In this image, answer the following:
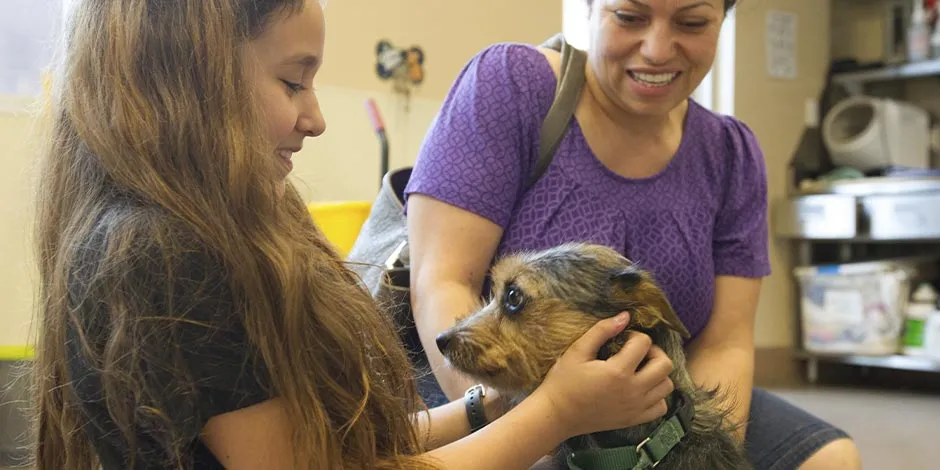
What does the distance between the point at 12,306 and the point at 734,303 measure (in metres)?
2.69

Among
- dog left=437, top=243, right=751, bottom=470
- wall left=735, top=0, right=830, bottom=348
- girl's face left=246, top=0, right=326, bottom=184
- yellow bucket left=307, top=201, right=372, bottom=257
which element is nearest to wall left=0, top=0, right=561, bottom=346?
yellow bucket left=307, top=201, right=372, bottom=257

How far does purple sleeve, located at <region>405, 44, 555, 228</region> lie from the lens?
174cm

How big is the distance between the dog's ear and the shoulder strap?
1.62ft

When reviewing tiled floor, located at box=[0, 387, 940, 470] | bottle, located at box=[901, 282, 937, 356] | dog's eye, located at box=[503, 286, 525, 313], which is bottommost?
tiled floor, located at box=[0, 387, 940, 470]

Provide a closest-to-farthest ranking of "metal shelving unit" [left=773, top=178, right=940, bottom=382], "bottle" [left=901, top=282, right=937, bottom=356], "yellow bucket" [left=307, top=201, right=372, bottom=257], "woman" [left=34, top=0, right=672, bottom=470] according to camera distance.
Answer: "woman" [left=34, top=0, right=672, bottom=470]
"yellow bucket" [left=307, top=201, right=372, bottom=257]
"metal shelving unit" [left=773, top=178, right=940, bottom=382]
"bottle" [left=901, top=282, right=937, bottom=356]

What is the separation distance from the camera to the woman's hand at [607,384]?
1247mm

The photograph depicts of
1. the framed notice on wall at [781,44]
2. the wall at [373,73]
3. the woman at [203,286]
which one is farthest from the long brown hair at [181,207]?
the framed notice on wall at [781,44]

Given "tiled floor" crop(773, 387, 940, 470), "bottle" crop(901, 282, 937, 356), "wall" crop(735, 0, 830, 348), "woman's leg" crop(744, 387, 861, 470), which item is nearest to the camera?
"woman's leg" crop(744, 387, 861, 470)

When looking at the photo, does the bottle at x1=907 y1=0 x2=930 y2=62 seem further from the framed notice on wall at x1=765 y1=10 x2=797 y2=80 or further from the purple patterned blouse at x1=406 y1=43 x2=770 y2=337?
the purple patterned blouse at x1=406 y1=43 x2=770 y2=337

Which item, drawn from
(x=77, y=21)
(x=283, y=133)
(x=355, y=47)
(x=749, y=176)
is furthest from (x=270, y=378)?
(x=355, y=47)

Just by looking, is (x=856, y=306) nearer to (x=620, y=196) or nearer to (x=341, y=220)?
(x=341, y=220)

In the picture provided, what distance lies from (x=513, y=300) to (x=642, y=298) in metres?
0.22

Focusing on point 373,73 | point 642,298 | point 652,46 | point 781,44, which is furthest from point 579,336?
point 781,44

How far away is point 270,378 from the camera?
1.05 m
